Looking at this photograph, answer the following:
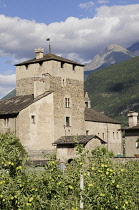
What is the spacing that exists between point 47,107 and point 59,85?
12.1ft

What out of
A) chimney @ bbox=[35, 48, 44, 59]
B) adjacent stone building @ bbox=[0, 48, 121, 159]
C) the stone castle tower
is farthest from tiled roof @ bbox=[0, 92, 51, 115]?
chimney @ bbox=[35, 48, 44, 59]

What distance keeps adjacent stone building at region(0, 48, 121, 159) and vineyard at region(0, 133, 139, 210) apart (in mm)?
30040

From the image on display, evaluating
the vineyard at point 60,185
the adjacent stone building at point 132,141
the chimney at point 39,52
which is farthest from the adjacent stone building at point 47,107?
the vineyard at point 60,185

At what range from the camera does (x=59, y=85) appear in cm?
4728

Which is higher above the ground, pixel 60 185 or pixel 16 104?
pixel 16 104

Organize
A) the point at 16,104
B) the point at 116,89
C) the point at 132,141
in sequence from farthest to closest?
the point at 116,89 < the point at 132,141 < the point at 16,104

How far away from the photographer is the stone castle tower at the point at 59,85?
46188 mm

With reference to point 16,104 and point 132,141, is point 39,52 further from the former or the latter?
point 132,141

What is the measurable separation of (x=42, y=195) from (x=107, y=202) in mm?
1942

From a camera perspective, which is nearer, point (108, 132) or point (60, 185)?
point (60, 185)

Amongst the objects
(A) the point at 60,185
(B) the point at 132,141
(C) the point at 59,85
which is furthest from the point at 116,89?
(A) the point at 60,185


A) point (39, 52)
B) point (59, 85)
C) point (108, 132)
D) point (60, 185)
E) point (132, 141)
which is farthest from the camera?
point (108, 132)

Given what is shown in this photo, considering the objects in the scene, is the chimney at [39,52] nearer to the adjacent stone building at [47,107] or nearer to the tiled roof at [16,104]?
the adjacent stone building at [47,107]

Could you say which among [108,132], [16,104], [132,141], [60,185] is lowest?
[60,185]
